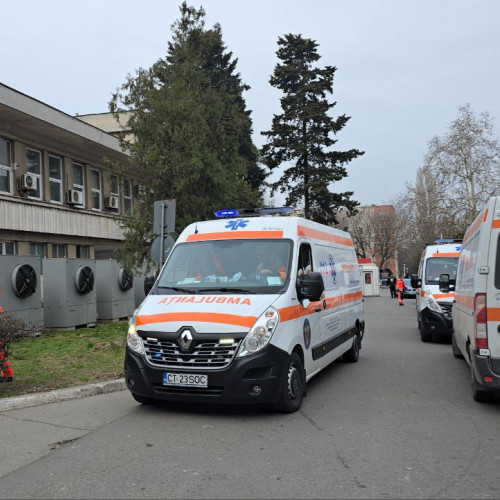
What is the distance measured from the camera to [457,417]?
604 centimetres

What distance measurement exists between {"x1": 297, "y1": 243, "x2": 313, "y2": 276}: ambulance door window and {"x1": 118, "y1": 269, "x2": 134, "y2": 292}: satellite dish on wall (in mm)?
10530

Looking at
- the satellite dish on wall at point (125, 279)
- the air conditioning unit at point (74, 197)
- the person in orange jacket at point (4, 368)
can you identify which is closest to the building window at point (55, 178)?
the air conditioning unit at point (74, 197)

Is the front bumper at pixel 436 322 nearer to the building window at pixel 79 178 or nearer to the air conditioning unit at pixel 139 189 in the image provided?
the air conditioning unit at pixel 139 189

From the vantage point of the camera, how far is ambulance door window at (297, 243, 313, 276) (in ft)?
22.7

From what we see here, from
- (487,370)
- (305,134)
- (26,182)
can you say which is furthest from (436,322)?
(305,134)

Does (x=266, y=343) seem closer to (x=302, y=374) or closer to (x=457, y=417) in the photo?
(x=302, y=374)

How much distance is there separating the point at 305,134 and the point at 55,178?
68.5ft

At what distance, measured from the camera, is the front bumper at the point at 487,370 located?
6012 mm

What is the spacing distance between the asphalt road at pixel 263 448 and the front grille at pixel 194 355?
0.60m

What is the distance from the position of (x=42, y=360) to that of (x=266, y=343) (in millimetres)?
5343

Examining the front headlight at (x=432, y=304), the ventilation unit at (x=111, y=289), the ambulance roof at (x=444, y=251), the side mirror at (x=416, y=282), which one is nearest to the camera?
the front headlight at (x=432, y=304)

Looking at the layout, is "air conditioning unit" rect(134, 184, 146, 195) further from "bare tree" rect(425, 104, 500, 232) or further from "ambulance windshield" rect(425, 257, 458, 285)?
"bare tree" rect(425, 104, 500, 232)

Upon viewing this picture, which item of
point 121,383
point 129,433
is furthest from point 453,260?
point 129,433

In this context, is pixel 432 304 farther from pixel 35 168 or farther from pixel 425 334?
pixel 35 168
